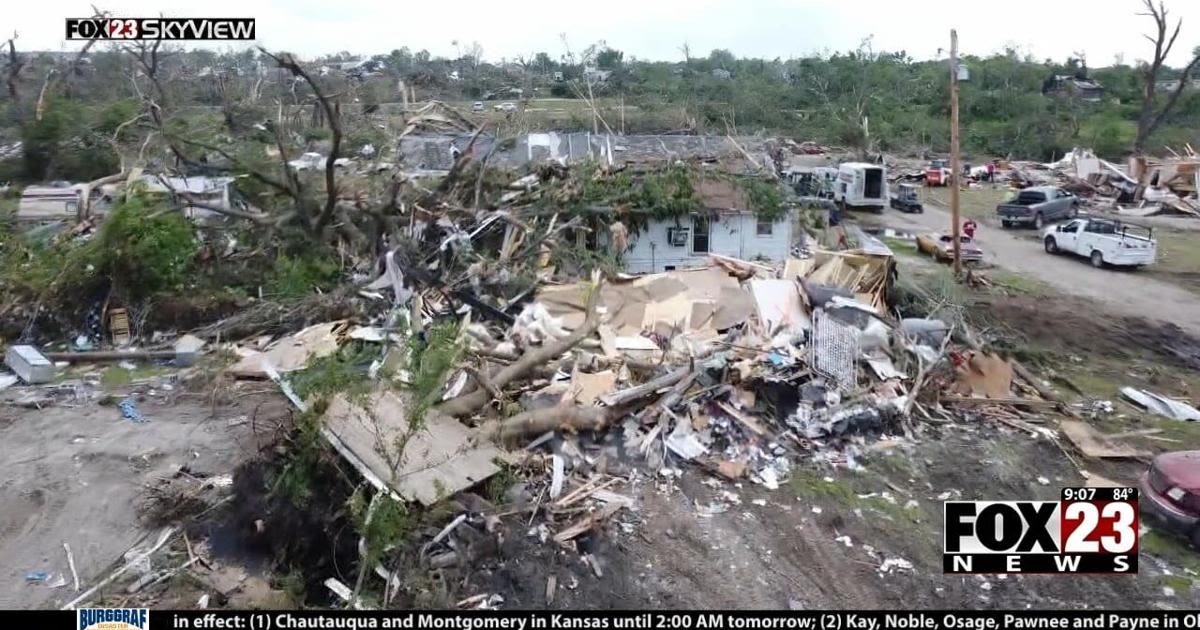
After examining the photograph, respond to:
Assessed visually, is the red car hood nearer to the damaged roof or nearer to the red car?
the red car

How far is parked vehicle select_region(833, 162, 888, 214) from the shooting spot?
87.8 ft

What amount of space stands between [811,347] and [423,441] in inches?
205

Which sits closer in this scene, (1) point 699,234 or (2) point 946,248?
(1) point 699,234

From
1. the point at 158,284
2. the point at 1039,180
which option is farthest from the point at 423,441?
the point at 1039,180

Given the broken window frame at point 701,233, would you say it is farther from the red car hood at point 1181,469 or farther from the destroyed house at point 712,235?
the red car hood at point 1181,469

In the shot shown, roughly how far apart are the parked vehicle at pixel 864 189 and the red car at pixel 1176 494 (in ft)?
62.6

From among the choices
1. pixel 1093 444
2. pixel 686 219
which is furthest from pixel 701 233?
pixel 1093 444

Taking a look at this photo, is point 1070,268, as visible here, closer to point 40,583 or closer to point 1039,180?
point 1039,180

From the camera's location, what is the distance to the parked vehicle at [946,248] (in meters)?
19.8

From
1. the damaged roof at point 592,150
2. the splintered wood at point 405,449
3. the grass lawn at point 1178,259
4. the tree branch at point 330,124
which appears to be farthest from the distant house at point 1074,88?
the splintered wood at point 405,449

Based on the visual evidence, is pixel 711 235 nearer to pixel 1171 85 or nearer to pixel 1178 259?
pixel 1178 259

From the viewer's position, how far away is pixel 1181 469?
25.8 ft
